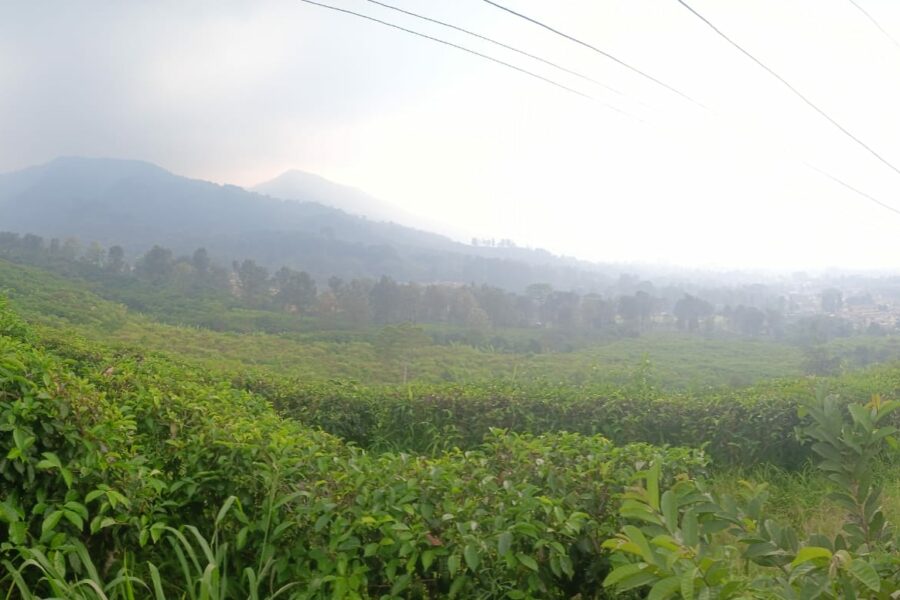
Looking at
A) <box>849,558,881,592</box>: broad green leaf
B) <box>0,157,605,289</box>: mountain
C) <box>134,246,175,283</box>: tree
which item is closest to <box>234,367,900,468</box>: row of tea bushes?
<box>849,558,881,592</box>: broad green leaf

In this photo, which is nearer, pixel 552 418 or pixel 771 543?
pixel 771 543

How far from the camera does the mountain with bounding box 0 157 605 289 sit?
279 ft

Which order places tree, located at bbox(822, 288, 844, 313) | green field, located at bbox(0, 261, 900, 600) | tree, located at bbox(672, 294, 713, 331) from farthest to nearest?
1. tree, located at bbox(822, 288, 844, 313)
2. tree, located at bbox(672, 294, 713, 331)
3. green field, located at bbox(0, 261, 900, 600)

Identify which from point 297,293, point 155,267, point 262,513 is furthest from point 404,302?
point 262,513

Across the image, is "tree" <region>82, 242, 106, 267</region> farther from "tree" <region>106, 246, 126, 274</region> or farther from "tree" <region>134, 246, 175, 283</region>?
"tree" <region>134, 246, 175, 283</region>

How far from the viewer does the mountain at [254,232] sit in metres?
84.9

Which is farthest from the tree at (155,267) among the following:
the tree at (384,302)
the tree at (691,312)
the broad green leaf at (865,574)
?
the broad green leaf at (865,574)

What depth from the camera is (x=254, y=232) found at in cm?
10981

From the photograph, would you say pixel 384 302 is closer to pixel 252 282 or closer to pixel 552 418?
pixel 252 282

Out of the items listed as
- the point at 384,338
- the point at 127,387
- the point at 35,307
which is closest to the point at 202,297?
the point at 35,307

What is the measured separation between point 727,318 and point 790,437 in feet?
145

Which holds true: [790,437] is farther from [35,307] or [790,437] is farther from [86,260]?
[86,260]

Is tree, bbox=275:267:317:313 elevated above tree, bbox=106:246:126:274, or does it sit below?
below

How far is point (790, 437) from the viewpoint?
18.8ft
